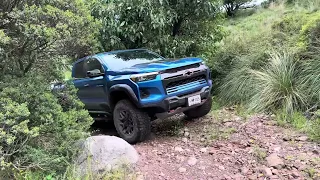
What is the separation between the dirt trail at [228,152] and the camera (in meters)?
4.04

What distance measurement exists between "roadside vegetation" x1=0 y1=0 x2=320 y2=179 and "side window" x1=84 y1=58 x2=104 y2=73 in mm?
332

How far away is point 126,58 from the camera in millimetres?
6223

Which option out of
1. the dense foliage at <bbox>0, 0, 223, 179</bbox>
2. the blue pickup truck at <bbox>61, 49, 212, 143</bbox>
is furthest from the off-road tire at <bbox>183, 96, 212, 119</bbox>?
the dense foliage at <bbox>0, 0, 223, 179</bbox>

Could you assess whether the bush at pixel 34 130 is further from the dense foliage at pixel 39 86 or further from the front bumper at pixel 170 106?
the front bumper at pixel 170 106

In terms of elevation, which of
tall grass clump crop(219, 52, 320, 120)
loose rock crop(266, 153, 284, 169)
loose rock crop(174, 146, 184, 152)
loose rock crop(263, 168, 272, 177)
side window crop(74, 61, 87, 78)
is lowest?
loose rock crop(174, 146, 184, 152)

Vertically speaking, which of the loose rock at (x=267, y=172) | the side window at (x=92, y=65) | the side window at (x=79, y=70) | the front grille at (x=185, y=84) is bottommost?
the loose rock at (x=267, y=172)

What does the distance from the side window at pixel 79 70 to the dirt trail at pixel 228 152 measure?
185cm

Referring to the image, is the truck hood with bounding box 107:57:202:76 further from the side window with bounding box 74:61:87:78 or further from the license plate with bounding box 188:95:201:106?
the side window with bounding box 74:61:87:78

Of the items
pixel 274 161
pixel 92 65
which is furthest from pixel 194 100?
pixel 92 65

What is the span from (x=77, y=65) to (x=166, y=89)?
2.44 metres

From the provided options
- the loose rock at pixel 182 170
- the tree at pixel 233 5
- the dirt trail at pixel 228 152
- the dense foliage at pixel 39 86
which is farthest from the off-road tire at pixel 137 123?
the tree at pixel 233 5

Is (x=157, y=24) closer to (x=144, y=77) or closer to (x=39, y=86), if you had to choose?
(x=144, y=77)

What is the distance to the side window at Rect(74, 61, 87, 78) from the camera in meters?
6.60

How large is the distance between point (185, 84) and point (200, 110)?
99cm
